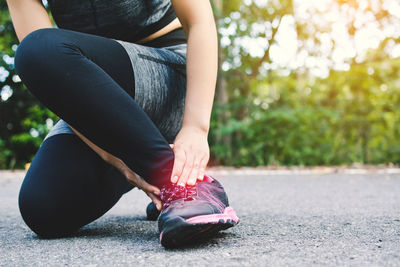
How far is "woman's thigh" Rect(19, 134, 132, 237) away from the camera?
127cm

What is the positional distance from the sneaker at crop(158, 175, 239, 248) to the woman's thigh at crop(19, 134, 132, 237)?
0.38m

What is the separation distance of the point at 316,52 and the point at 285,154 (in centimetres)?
213

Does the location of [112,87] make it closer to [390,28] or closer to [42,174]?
[42,174]

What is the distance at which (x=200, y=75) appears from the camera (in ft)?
3.84

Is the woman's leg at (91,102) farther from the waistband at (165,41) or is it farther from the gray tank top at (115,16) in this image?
the waistband at (165,41)

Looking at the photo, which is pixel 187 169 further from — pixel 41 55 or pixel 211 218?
pixel 41 55

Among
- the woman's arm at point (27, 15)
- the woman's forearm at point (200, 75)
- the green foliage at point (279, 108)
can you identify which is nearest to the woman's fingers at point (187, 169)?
the woman's forearm at point (200, 75)

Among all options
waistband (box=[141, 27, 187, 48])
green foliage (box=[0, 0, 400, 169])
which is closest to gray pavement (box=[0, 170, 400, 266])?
waistband (box=[141, 27, 187, 48])

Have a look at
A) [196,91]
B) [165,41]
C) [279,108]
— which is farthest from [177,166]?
[279,108]

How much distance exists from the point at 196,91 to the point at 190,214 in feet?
1.22

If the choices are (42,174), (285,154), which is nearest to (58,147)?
(42,174)

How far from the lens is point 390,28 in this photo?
22.6ft

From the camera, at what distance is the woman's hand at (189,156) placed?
1.03 metres

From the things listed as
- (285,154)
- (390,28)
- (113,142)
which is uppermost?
(390,28)
